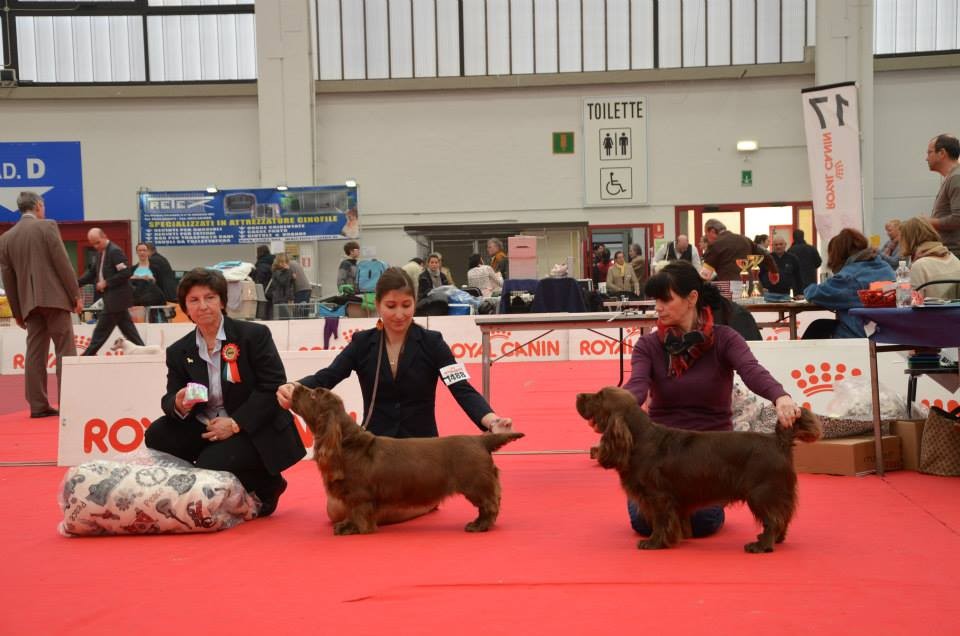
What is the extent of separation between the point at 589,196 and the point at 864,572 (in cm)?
1695

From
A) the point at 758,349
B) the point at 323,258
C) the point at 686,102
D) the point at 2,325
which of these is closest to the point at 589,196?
the point at 686,102

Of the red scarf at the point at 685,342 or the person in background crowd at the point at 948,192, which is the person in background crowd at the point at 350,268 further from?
the red scarf at the point at 685,342

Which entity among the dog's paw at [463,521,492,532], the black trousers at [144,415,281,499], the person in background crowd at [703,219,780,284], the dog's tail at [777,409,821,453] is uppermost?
the person in background crowd at [703,219,780,284]

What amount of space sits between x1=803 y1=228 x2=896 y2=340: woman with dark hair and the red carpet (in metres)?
1.67

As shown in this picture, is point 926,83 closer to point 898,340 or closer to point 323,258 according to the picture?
point 323,258

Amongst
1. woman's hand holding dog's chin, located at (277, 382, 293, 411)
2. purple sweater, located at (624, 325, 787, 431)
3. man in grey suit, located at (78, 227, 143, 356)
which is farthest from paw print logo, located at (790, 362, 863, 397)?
man in grey suit, located at (78, 227, 143, 356)

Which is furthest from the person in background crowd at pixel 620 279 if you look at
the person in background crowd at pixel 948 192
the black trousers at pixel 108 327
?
the person in background crowd at pixel 948 192

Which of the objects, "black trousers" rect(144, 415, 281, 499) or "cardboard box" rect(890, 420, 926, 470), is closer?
"black trousers" rect(144, 415, 281, 499)

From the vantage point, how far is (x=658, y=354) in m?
3.50

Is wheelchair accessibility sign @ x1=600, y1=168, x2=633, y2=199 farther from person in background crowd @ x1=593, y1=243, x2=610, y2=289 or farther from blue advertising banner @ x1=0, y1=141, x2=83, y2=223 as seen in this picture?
blue advertising banner @ x1=0, y1=141, x2=83, y2=223

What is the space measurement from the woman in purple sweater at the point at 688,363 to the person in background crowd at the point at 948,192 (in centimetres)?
260

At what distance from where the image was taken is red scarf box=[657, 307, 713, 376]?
3.37 metres

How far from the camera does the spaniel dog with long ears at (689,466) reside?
3004 millimetres

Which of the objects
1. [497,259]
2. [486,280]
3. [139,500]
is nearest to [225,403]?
[139,500]
